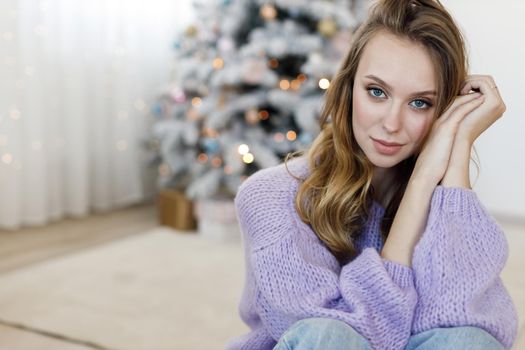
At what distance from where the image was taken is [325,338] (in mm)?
935

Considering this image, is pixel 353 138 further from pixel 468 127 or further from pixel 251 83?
pixel 251 83

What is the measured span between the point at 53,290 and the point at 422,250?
4.62 ft

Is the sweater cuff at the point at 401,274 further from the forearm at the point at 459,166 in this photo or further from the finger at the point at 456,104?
the finger at the point at 456,104

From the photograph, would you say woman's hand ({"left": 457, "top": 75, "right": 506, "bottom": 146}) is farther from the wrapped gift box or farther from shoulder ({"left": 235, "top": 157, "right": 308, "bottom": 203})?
the wrapped gift box

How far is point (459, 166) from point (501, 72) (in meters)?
1.14

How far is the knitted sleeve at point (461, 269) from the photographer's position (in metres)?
1.03

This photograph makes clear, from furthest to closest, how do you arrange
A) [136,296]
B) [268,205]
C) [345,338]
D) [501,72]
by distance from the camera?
[501,72], [136,296], [268,205], [345,338]

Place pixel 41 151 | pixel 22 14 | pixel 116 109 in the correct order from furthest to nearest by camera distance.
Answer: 1. pixel 116 109
2. pixel 41 151
3. pixel 22 14

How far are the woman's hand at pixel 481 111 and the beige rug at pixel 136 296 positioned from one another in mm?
730

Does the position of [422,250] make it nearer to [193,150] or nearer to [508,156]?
[508,156]

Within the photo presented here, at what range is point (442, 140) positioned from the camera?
116 centimetres

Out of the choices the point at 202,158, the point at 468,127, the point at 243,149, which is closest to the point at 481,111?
the point at 468,127

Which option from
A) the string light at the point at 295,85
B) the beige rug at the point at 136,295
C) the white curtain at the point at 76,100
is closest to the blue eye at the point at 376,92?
the beige rug at the point at 136,295

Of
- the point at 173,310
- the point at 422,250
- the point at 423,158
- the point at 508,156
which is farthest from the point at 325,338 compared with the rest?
the point at 508,156
